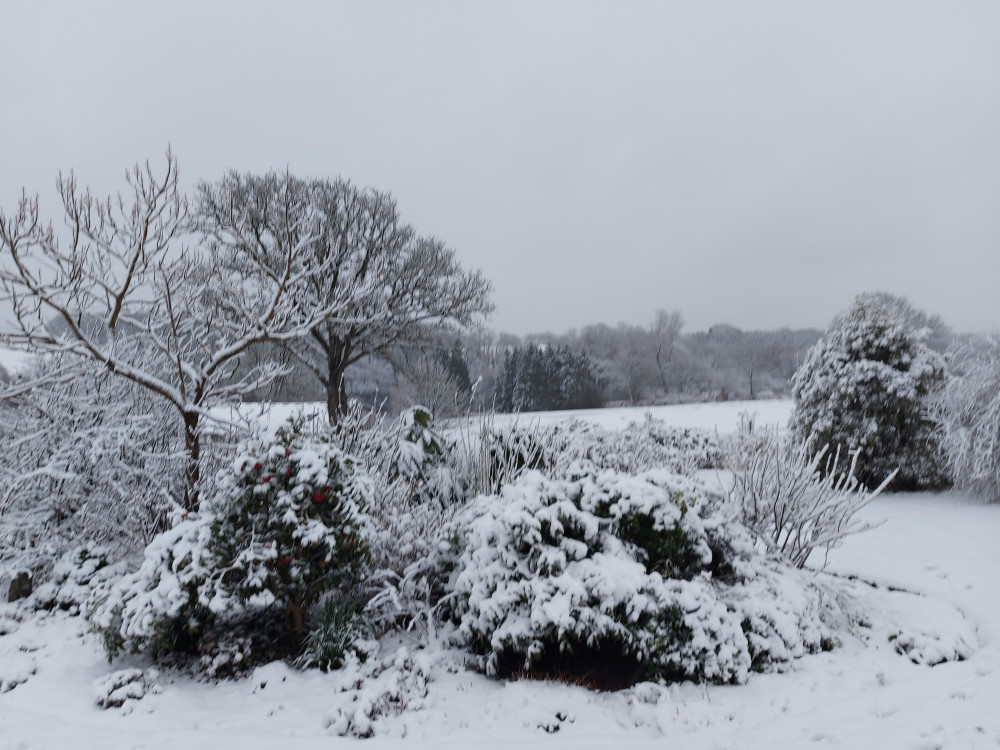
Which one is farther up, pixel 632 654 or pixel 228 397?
pixel 228 397

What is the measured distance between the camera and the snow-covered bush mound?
3281mm

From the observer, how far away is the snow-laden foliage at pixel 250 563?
349 centimetres

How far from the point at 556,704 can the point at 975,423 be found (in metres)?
7.84

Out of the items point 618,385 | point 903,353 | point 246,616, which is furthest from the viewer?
point 618,385

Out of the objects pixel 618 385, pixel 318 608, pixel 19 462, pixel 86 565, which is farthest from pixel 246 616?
pixel 618 385

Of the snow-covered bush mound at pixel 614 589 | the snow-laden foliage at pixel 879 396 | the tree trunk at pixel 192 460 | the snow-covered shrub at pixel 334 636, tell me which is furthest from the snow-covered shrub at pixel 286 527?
the snow-laden foliage at pixel 879 396

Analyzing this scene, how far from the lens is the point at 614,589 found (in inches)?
129

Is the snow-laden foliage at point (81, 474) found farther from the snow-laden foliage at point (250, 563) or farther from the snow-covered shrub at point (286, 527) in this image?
the snow-covered shrub at point (286, 527)

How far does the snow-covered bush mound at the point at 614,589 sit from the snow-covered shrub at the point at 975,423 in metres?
5.27

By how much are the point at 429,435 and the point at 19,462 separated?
4073mm

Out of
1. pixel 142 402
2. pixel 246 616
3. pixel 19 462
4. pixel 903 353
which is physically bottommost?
pixel 246 616

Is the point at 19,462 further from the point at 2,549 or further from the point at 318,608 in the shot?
the point at 318,608

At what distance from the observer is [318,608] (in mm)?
4105

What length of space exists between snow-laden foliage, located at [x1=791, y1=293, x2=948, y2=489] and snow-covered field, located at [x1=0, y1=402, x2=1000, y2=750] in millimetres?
4523
